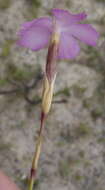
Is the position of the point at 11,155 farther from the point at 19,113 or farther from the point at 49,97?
the point at 49,97

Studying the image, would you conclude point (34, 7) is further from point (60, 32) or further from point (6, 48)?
point (60, 32)

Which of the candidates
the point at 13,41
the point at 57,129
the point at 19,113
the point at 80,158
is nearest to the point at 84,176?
the point at 80,158

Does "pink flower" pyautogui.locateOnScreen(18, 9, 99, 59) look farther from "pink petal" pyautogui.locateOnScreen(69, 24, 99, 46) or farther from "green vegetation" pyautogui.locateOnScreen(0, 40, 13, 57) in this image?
"green vegetation" pyautogui.locateOnScreen(0, 40, 13, 57)

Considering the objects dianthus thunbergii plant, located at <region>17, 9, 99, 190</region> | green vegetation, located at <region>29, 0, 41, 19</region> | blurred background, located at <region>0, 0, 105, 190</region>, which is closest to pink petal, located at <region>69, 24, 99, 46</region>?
dianthus thunbergii plant, located at <region>17, 9, 99, 190</region>

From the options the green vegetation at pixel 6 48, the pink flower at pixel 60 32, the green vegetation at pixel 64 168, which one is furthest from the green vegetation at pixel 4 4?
the pink flower at pixel 60 32

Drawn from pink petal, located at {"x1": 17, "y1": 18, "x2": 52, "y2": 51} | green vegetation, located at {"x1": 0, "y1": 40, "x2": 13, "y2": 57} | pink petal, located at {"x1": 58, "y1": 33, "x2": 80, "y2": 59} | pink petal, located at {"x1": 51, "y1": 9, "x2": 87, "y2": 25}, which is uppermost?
pink petal, located at {"x1": 51, "y1": 9, "x2": 87, "y2": 25}
